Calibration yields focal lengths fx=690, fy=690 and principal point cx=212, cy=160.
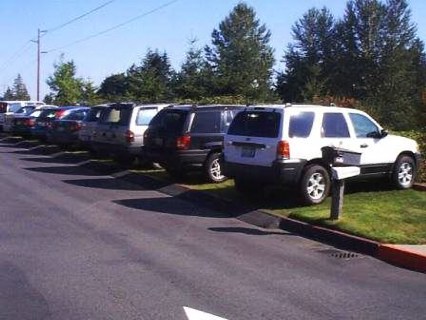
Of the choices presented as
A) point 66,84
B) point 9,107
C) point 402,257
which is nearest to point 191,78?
point 66,84

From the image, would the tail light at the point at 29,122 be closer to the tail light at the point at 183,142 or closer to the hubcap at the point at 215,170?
the tail light at the point at 183,142

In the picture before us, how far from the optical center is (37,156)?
23859mm

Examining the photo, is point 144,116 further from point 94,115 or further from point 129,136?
point 94,115

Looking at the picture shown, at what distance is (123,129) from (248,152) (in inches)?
267

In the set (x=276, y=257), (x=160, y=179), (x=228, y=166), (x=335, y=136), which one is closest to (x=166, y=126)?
(x=160, y=179)

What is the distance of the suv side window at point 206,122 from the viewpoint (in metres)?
15.5

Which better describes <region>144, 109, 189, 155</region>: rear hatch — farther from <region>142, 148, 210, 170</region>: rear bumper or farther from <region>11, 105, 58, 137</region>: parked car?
<region>11, 105, 58, 137</region>: parked car

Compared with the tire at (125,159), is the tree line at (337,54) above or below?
above

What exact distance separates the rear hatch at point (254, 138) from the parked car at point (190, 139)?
230cm

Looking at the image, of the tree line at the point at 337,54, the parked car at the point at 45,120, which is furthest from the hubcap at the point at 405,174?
the tree line at the point at 337,54

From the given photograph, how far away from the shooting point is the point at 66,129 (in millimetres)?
24250

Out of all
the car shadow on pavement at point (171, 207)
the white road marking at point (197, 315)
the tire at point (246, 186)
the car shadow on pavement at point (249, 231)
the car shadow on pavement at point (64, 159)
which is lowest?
the car shadow on pavement at point (64, 159)

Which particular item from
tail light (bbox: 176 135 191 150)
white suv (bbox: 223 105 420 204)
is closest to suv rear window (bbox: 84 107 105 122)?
tail light (bbox: 176 135 191 150)

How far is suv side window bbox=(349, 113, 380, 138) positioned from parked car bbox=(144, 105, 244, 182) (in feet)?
9.64
